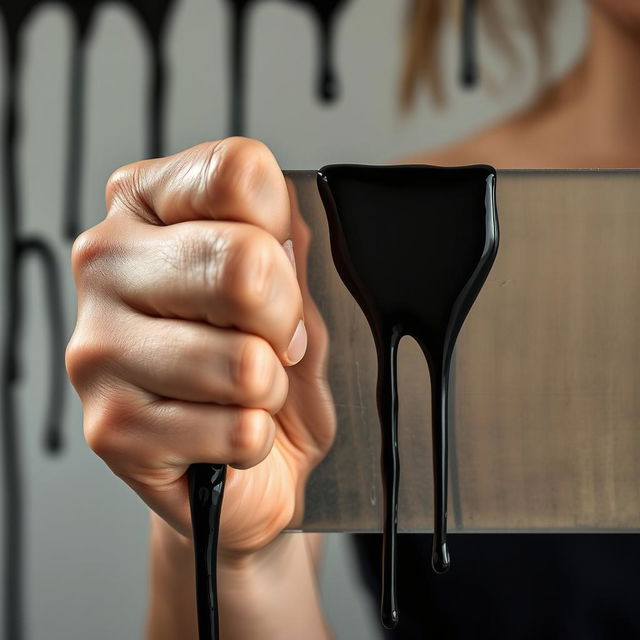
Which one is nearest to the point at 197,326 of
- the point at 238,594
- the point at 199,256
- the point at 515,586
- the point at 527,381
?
the point at 199,256

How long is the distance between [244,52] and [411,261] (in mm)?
780

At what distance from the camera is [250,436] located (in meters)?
0.26

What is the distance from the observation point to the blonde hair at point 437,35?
3.01 feet

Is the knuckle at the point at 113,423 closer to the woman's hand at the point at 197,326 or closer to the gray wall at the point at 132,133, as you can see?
the woman's hand at the point at 197,326

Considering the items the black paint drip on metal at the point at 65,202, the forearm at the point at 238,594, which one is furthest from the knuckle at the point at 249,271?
the black paint drip on metal at the point at 65,202

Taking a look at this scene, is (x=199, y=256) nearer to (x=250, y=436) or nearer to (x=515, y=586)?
(x=250, y=436)

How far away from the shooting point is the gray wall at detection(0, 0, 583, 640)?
3.00 ft

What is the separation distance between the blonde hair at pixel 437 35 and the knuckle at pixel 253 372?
2.44 feet

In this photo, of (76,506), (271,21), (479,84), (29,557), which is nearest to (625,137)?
(479,84)

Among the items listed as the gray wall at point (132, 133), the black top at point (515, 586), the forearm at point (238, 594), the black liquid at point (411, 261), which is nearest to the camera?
the black liquid at point (411, 261)

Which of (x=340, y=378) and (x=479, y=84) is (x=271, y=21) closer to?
(x=479, y=84)

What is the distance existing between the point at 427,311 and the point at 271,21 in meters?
0.80

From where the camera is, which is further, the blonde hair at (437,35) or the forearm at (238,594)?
the blonde hair at (437,35)

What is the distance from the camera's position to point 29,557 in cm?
101
